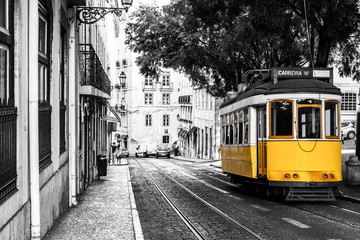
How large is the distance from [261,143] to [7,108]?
30.3ft

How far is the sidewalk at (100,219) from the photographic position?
378 inches

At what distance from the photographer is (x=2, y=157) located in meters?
6.16

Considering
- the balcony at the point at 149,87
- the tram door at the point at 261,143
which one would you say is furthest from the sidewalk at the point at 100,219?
the balcony at the point at 149,87

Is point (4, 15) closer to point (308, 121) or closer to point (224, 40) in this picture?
point (308, 121)

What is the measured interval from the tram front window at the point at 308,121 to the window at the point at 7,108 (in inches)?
347

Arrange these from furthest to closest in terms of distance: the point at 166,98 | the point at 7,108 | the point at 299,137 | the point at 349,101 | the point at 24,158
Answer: the point at 166,98 < the point at 349,101 < the point at 299,137 < the point at 24,158 < the point at 7,108

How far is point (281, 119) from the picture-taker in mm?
14102

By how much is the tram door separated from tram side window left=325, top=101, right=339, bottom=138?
161 cm

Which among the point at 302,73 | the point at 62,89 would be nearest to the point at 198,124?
the point at 302,73

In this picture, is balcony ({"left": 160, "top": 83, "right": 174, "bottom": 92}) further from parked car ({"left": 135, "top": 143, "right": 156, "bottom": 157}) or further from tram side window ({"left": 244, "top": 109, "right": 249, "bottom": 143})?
tram side window ({"left": 244, "top": 109, "right": 249, "bottom": 143})

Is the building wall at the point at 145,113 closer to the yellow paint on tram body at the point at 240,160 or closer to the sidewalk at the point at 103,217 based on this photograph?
the yellow paint on tram body at the point at 240,160

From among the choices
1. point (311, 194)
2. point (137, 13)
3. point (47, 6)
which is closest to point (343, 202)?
point (311, 194)

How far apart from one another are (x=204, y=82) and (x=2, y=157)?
24.0 m

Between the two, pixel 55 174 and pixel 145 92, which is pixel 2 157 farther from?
pixel 145 92
